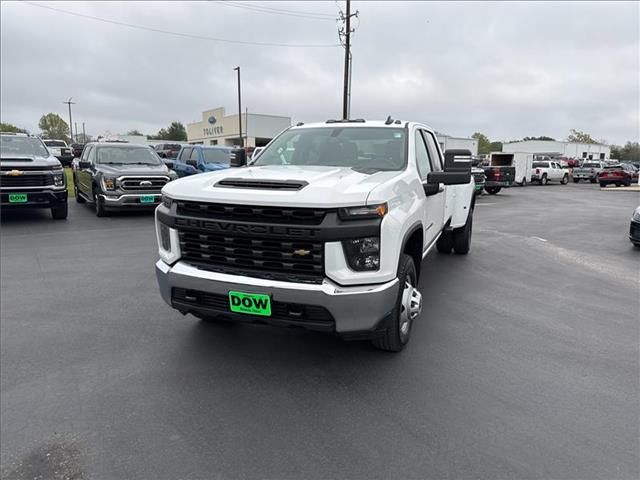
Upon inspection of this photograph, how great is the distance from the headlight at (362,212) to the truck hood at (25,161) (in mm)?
9104

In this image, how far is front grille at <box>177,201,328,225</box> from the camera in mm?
2965

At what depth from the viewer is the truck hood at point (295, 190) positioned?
296 cm

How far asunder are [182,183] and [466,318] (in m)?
3.04

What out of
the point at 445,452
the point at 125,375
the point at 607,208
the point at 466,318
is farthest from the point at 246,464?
the point at 607,208

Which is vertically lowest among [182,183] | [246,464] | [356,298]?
[246,464]

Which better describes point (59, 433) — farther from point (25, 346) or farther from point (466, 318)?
point (466, 318)

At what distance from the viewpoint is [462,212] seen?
269 inches

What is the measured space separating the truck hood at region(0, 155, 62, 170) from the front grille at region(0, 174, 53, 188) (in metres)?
0.22

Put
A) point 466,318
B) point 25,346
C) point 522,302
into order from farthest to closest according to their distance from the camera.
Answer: point 522,302, point 466,318, point 25,346

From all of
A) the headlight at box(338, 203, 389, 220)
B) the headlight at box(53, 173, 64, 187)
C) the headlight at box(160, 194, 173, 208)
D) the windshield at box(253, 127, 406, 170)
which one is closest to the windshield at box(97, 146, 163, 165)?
the headlight at box(53, 173, 64, 187)

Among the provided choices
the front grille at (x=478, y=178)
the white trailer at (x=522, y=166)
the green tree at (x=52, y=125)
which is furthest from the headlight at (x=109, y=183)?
the green tree at (x=52, y=125)

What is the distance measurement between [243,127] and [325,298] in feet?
175

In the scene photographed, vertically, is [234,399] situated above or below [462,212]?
below

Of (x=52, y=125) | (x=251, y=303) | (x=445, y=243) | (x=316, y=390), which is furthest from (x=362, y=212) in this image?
(x=52, y=125)
